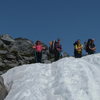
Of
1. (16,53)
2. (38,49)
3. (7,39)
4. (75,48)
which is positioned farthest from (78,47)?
(7,39)

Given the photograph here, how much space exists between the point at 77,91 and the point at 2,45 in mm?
Answer: 28770

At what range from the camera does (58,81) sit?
66.8ft

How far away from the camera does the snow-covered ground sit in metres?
19.0

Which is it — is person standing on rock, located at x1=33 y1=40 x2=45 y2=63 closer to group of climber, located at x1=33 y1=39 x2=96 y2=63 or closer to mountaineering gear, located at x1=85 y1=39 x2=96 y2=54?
group of climber, located at x1=33 y1=39 x2=96 y2=63

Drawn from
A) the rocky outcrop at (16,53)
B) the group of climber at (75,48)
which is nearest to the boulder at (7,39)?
the rocky outcrop at (16,53)

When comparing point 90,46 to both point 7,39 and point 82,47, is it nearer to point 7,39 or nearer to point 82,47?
point 82,47

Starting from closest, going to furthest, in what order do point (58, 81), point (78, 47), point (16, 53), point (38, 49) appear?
point (58, 81)
point (38, 49)
point (78, 47)
point (16, 53)

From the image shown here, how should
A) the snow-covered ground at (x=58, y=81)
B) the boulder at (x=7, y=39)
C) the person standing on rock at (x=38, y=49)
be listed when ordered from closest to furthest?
1. the snow-covered ground at (x=58, y=81)
2. the person standing on rock at (x=38, y=49)
3. the boulder at (x=7, y=39)

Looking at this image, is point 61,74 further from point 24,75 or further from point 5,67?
point 5,67

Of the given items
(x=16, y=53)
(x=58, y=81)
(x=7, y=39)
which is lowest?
(x=16, y=53)

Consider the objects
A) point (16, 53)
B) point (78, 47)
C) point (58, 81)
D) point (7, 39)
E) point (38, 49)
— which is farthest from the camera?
point (7, 39)

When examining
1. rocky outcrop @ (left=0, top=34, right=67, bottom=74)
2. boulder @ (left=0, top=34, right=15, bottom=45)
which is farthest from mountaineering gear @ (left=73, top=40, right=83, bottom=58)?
boulder @ (left=0, top=34, right=15, bottom=45)

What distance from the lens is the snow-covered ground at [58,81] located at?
62.4ft

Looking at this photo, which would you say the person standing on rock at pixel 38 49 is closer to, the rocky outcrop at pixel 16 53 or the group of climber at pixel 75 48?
the group of climber at pixel 75 48
